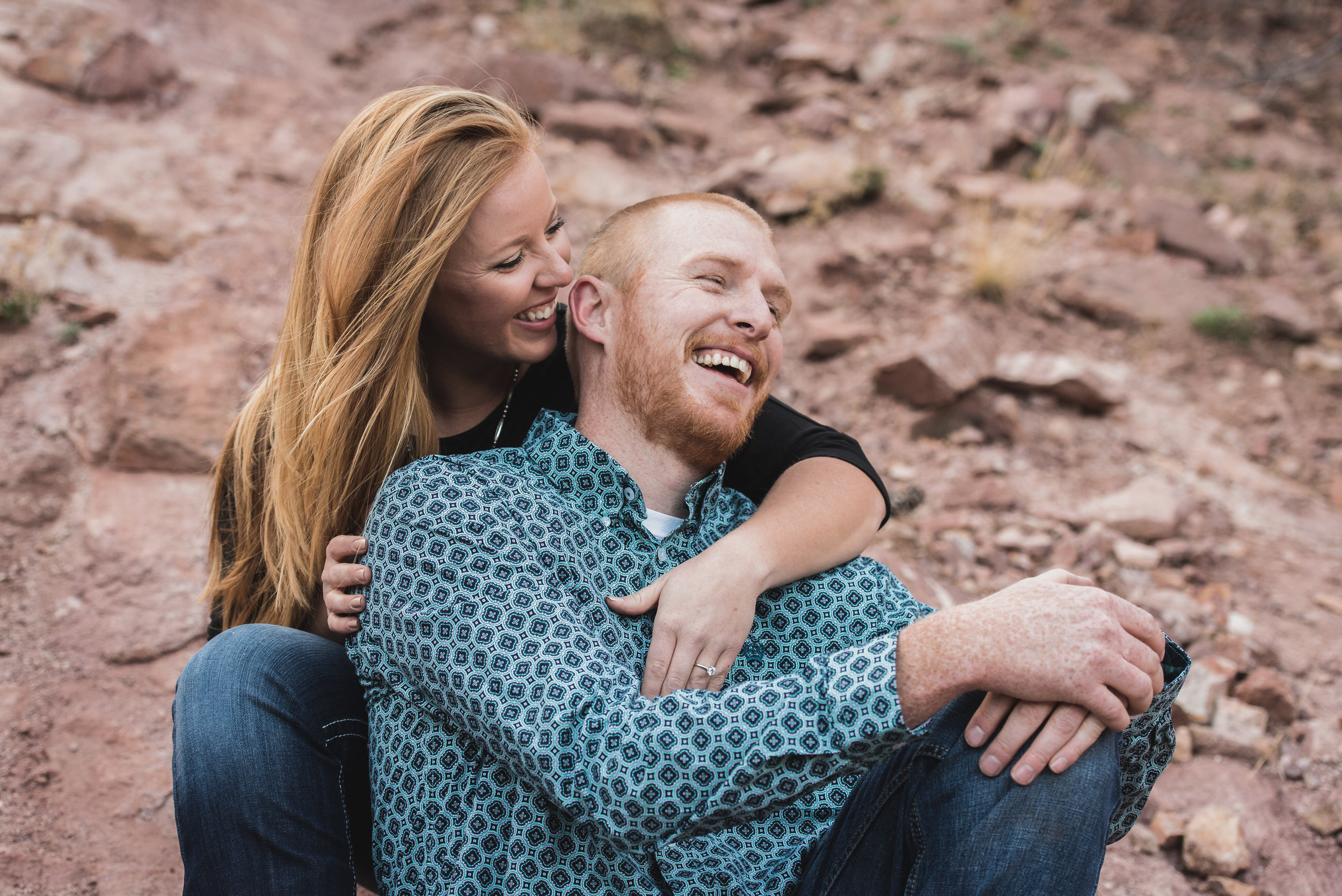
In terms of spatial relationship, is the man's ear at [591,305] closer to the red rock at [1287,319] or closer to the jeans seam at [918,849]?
the jeans seam at [918,849]

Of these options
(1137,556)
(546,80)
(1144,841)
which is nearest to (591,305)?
(1144,841)

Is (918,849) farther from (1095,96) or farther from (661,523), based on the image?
(1095,96)

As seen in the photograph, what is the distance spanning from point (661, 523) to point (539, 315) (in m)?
0.68

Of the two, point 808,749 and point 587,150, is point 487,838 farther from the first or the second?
point 587,150

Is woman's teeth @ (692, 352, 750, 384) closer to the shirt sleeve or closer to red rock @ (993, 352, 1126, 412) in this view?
the shirt sleeve

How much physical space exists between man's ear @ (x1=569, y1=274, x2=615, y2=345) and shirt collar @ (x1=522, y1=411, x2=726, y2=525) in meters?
0.31

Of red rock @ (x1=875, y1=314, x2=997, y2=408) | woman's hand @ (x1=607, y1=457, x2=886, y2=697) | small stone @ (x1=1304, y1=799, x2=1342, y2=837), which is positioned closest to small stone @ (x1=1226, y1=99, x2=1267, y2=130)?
red rock @ (x1=875, y1=314, x2=997, y2=408)

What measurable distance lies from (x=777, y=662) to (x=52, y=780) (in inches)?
90.4

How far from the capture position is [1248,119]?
823 cm

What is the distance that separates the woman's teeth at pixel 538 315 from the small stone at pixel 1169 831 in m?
2.43

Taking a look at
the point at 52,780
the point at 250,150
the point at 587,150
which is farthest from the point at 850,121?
the point at 52,780

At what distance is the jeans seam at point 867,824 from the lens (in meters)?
1.76

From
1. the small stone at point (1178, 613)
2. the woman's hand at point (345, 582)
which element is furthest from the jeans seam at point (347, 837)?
the small stone at point (1178, 613)

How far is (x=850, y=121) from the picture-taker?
8.10 metres
